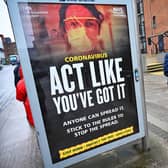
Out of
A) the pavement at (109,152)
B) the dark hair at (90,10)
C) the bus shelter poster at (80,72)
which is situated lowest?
the pavement at (109,152)

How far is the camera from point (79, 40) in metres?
2.05

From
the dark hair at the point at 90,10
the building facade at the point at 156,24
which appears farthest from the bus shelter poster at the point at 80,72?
the building facade at the point at 156,24

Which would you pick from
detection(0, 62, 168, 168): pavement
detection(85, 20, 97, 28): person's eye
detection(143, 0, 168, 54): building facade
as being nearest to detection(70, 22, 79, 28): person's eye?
detection(85, 20, 97, 28): person's eye

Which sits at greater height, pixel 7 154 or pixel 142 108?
pixel 142 108

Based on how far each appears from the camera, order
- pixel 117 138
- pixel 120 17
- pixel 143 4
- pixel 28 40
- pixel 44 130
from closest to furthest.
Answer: pixel 28 40 → pixel 44 130 → pixel 120 17 → pixel 117 138 → pixel 143 4

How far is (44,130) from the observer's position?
6.50ft

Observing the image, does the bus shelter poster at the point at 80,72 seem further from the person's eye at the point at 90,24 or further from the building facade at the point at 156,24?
the building facade at the point at 156,24

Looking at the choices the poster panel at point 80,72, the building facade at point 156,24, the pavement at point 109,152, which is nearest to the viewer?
the poster panel at point 80,72

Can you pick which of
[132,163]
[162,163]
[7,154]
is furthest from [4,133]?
[162,163]

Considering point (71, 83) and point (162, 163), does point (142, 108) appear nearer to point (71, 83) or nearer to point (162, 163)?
point (162, 163)

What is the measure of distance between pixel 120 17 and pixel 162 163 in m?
1.86

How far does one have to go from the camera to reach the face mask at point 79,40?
6.57 ft

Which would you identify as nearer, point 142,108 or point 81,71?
point 81,71

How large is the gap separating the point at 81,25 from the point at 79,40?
16cm
